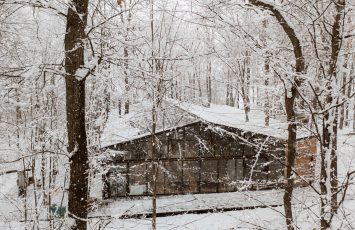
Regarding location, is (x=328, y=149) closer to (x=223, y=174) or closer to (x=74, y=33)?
(x=74, y=33)

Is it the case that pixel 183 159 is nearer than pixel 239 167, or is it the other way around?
pixel 183 159

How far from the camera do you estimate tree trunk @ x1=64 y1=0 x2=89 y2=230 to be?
476 cm

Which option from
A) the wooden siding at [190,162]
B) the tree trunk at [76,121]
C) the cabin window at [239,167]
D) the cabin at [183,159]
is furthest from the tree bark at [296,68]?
the cabin window at [239,167]

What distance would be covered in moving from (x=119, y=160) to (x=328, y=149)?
41.3 feet

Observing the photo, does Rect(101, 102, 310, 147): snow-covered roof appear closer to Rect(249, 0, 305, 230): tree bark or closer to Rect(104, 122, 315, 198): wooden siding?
Rect(104, 122, 315, 198): wooden siding

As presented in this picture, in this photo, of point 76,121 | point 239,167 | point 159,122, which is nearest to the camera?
point 76,121

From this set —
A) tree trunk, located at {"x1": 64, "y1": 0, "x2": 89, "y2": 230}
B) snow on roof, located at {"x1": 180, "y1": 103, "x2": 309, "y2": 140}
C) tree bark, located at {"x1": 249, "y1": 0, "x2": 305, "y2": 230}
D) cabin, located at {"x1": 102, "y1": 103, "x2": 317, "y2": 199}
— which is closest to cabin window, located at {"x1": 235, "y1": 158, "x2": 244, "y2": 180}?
cabin, located at {"x1": 102, "y1": 103, "x2": 317, "y2": 199}

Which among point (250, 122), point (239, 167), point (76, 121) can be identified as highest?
point (76, 121)

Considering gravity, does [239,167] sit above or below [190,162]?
below

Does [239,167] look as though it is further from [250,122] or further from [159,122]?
[250,122]

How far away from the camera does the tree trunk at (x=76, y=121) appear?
4758mm

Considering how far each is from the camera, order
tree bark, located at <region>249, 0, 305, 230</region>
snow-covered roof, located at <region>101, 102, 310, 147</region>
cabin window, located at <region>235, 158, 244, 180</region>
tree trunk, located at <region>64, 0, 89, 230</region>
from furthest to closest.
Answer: cabin window, located at <region>235, 158, 244, 180</region>
snow-covered roof, located at <region>101, 102, 310, 147</region>
tree bark, located at <region>249, 0, 305, 230</region>
tree trunk, located at <region>64, 0, 89, 230</region>

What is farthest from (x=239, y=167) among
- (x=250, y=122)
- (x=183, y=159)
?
(x=250, y=122)

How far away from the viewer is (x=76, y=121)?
→ 16.0 ft
